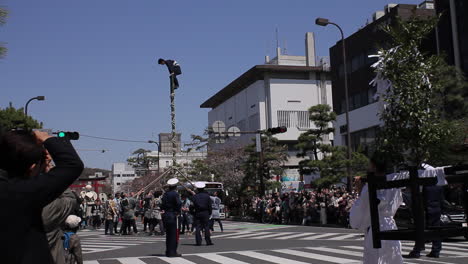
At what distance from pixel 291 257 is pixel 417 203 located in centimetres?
947

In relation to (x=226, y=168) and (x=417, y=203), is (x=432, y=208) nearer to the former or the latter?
(x=417, y=203)

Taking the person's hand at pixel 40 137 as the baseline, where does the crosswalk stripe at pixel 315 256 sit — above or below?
below

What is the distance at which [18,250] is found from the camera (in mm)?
2463

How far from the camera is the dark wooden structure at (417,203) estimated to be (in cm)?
285

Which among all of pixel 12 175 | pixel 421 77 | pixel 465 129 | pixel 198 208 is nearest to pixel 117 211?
pixel 198 208

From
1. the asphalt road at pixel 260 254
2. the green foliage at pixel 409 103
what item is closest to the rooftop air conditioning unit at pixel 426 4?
the asphalt road at pixel 260 254

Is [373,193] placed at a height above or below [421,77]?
below

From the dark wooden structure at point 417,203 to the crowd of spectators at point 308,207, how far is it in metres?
19.5

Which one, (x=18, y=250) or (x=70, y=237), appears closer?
(x=18, y=250)

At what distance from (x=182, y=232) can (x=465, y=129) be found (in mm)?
11687

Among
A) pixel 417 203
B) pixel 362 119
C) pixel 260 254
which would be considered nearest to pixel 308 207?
pixel 260 254

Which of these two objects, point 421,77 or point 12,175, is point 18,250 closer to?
point 12,175

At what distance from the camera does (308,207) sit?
26.8 meters

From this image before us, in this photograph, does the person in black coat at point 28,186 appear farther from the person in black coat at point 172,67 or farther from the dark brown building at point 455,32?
the dark brown building at point 455,32
